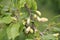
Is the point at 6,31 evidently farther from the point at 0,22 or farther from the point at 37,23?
the point at 37,23

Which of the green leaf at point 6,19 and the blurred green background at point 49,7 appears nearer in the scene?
the green leaf at point 6,19

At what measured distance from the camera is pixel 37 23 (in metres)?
1.39

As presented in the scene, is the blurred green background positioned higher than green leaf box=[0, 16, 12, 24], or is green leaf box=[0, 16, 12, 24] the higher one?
the blurred green background

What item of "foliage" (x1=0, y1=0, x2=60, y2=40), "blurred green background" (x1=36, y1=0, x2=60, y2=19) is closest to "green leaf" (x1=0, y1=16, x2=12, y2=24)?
"foliage" (x1=0, y1=0, x2=60, y2=40)

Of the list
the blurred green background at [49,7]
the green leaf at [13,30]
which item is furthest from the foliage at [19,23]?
the blurred green background at [49,7]

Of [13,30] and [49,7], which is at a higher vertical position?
[49,7]

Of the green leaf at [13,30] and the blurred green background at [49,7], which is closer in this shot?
the green leaf at [13,30]

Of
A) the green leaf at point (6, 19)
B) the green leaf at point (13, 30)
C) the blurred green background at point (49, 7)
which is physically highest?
the blurred green background at point (49, 7)

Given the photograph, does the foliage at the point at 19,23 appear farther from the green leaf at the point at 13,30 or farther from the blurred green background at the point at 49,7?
the blurred green background at the point at 49,7

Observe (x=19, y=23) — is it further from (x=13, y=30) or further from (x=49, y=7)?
(x=49, y=7)

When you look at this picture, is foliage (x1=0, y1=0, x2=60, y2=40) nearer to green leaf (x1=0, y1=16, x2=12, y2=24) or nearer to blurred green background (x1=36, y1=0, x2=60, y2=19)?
green leaf (x1=0, y1=16, x2=12, y2=24)

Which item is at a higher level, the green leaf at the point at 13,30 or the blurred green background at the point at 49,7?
the blurred green background at the point at 49,7

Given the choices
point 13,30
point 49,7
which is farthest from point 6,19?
point 49,7

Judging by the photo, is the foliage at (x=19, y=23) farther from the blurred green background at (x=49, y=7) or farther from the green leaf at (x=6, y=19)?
the blurred green background at (x=49, y=7)
